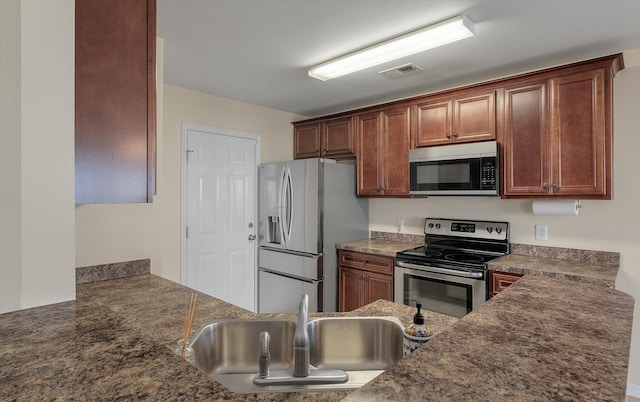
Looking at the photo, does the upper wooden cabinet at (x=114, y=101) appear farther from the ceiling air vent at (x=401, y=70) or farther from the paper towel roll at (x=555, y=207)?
the paper towel roll at (x=555, y=207)

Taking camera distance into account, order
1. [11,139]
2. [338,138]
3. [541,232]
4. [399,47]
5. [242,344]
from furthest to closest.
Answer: [338,138] < [541,232] < [399,47] < [242,344] < [11,139]

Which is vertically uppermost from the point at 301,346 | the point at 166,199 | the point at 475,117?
the point at 475,117

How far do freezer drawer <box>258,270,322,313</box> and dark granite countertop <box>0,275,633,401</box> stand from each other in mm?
2479

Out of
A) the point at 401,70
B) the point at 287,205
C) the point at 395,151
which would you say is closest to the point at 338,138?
the point at 395,151

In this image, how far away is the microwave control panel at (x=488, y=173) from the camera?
2.66 meters

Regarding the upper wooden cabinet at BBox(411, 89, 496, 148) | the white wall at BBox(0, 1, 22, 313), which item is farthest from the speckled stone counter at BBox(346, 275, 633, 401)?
the upper wooden cabinet at BBox(411, 89, 496, 148)

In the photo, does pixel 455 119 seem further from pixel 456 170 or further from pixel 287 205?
pixel 287 205

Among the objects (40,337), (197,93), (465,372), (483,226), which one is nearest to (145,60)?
(40,337)

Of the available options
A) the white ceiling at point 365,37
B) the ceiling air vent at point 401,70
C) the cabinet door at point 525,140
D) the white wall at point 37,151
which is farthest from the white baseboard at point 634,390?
the white wall at point 37,151

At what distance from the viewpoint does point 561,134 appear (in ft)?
7.98

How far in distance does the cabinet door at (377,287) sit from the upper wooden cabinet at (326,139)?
1305 millimetres

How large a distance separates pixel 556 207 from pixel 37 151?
120 inches

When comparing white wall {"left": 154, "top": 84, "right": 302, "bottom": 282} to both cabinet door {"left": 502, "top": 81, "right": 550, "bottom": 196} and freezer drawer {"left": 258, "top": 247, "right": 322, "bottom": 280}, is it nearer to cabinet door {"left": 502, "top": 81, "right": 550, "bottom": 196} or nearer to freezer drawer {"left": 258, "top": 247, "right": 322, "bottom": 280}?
freezer drawer {"left": 258, "top": 247, "right": 322, "bottom": 280}

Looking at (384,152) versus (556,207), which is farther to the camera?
(384,152)
